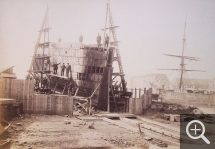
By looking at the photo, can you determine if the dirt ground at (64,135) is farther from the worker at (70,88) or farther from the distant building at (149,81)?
the distant building at (149,81)

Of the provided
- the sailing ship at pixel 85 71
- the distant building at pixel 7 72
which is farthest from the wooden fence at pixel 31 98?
the sailing ship at pixel 85 71

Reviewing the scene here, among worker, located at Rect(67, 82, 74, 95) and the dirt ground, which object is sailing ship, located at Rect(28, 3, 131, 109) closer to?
worker, located at Rect(67, 82, 74, 95)

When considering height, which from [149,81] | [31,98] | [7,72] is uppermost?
[7,72]

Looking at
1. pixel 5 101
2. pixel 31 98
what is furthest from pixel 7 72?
pixel 5 101

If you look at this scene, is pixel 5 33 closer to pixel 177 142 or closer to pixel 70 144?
pixel 70 144

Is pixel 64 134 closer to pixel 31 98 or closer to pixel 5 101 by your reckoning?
pixel 5 101

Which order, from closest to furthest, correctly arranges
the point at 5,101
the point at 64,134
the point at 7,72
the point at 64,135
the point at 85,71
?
the point at 64,135, the point at 64,134, the point at 5,101, the point at 7,72, the point at 85,71
